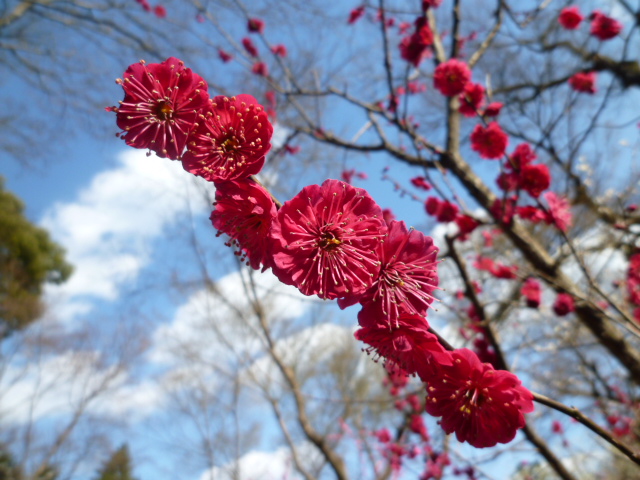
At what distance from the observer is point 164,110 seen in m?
1.16

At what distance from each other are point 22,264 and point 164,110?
47.7 feet

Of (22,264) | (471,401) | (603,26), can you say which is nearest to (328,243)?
(471,401)

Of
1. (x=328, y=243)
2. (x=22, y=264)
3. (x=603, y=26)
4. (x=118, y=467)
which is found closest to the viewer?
(x=328, y=243)

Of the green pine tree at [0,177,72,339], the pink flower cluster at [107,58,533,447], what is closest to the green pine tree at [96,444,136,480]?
the green pine tree at [0,177,72,339]

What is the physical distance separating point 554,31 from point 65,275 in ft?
49.2

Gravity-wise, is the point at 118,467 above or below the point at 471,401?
above

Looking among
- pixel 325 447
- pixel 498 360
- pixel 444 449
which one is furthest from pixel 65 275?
pixel 498 360

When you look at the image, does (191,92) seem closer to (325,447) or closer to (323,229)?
(323,229)

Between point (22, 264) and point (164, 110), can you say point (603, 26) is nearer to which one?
point (164, 110)

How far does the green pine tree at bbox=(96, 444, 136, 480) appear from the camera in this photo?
1725 cm

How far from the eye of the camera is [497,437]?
1091 millimetres

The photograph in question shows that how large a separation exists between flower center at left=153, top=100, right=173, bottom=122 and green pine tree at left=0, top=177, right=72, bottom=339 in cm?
1198

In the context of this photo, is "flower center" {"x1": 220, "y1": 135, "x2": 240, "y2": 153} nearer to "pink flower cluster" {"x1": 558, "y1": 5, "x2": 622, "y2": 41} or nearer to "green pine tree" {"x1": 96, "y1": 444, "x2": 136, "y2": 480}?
"pink flower cluster" {"x1": 558, "y1": 5, "x2": 622, "y2": 41}

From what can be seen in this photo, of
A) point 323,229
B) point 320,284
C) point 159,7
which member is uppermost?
point 159,7
